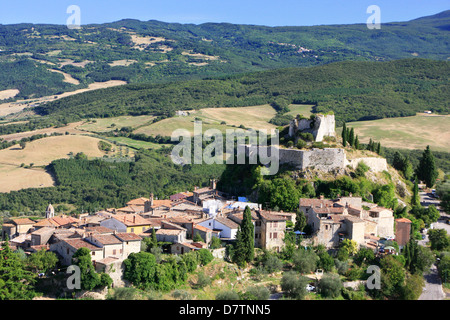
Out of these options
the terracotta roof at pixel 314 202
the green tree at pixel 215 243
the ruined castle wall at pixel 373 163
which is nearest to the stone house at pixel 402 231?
the terracotta roof at pixel 314 202

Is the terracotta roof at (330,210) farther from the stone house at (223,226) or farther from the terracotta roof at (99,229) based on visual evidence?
the terracotta roof at (99,229)

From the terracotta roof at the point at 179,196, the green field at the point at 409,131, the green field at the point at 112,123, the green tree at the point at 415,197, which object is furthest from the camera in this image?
the green field at the point at 112,123

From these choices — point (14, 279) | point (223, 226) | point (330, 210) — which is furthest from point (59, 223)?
point (330, 210)

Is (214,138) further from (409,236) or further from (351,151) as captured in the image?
(409,236)

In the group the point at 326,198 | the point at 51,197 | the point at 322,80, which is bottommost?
the point at 51,197
